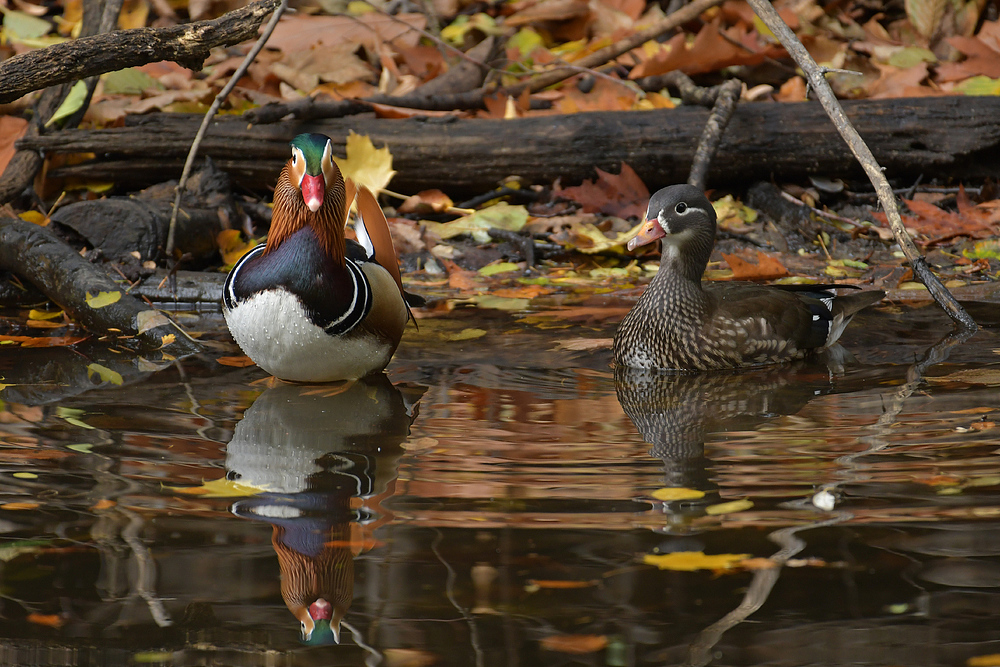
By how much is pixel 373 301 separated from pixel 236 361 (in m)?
0.80

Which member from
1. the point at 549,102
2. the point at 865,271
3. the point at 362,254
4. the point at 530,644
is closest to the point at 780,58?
the point at 549,102

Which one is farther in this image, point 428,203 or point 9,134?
point 428,203

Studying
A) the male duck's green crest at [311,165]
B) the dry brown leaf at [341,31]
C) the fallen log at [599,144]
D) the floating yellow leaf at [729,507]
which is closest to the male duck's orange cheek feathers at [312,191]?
the male duck's green crest at [311,165]

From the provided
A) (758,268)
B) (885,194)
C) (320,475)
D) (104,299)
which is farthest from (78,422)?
(758,268)

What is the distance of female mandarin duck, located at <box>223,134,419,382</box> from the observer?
3.40m

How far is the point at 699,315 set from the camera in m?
4.10

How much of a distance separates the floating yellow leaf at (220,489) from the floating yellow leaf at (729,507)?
113 centimetres

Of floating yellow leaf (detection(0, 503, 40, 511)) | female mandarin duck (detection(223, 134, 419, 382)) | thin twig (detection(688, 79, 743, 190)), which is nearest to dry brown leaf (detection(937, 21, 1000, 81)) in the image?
thin twig (detection(688, 79, 743, 190))

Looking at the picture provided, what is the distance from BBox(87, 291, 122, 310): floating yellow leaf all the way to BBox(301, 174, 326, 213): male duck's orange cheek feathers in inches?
52.7

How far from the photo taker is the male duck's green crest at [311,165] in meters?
3.42

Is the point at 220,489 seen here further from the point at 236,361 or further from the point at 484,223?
the point at 484,223

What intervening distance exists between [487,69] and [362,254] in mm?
3730

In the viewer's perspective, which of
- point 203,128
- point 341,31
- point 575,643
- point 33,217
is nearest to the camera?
point 575,643

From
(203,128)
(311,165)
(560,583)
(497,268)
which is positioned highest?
(203,128)
